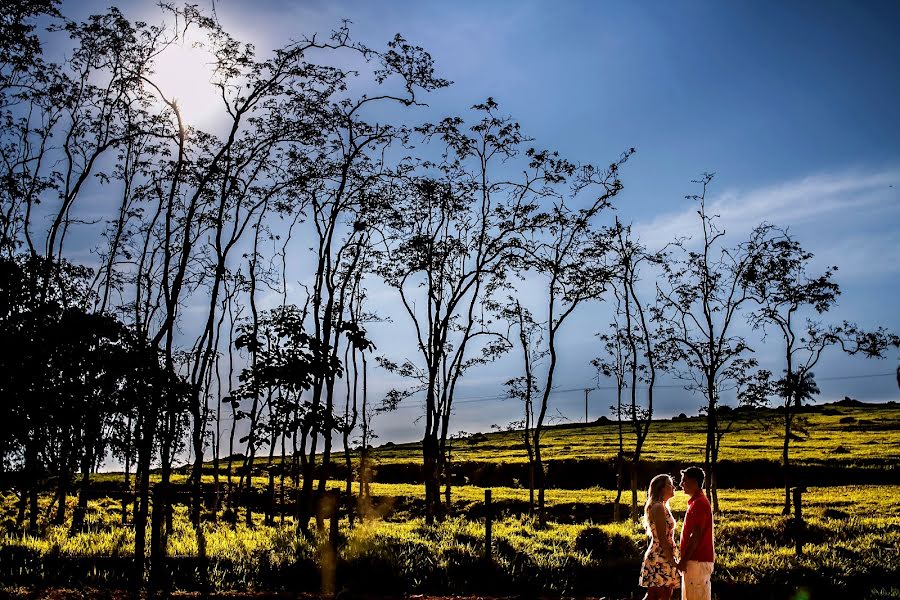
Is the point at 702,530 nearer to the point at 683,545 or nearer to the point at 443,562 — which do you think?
the point at 683,545

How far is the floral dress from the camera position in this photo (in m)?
11.4

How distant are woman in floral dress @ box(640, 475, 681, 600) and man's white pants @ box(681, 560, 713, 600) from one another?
1.37 feet

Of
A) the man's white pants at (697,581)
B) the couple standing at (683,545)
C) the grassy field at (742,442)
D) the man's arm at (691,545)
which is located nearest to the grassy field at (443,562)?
the couple standing at (683,545)

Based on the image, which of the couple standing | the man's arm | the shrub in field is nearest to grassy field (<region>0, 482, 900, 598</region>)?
the shrub in field

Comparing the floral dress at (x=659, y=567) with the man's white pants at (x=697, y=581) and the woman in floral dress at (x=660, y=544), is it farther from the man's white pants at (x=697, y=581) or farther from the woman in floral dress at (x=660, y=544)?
the man's white pants at (x=697, y=581)

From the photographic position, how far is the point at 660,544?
11.5 m

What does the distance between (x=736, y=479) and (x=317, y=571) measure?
5471 cm

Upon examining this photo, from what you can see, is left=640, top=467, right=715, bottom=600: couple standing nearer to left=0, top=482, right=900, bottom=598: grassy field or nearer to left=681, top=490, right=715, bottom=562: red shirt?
left=681, top=490, right=715, bottom=562: red shirt

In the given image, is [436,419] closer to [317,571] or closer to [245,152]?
[245,152]

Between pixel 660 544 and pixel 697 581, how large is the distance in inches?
29.3

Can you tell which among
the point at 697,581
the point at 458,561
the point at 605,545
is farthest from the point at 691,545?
the point at 605,545

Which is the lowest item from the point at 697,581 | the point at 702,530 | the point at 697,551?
the point at 697,581

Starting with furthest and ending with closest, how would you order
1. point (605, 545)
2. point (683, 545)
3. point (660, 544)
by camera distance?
point (605, 545) < point (660, 544) < point (683, 545)

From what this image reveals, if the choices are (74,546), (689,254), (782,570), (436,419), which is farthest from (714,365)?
(74,546)
